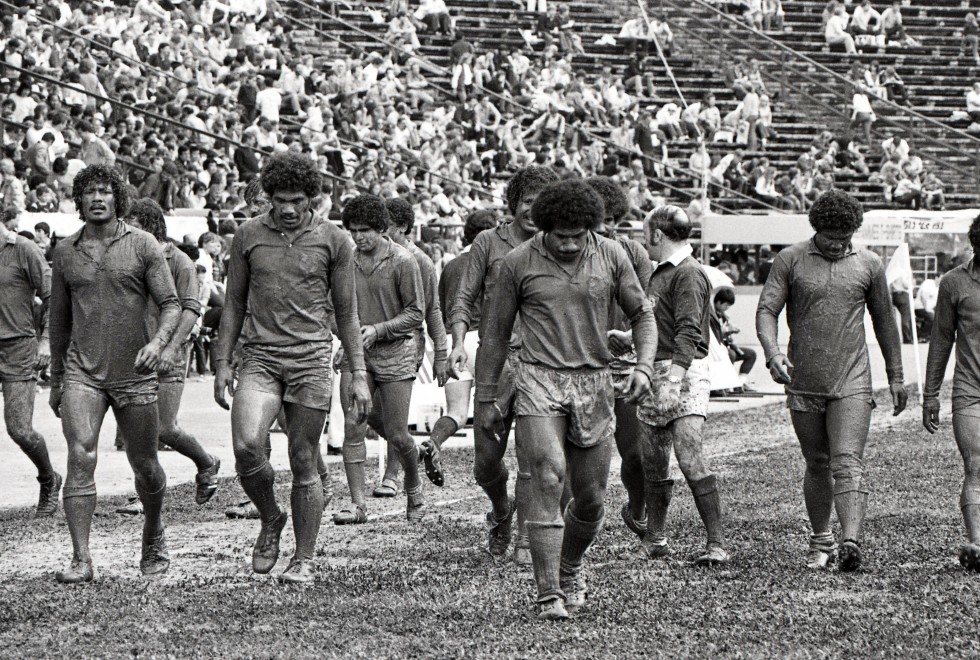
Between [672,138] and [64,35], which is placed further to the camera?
[672,138]

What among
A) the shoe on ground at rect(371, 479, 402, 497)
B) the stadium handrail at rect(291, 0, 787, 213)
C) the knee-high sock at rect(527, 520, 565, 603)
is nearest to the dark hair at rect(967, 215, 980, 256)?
the knee-high sock at rect(527, 520, 565, 603)

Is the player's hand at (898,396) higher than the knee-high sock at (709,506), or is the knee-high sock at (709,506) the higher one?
the player's hand at (898,396)

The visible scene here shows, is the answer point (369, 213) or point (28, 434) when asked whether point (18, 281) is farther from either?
point (369, 213)

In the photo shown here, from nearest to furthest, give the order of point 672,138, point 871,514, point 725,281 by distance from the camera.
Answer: point 871,514
point 725,281
point 672,138

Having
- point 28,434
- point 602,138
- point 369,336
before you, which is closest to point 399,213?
point 369,336

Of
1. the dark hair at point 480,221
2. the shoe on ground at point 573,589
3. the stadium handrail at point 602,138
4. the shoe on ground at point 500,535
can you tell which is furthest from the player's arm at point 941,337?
the stadium handrail at point 602,138

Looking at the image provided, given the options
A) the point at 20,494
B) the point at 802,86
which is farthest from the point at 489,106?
the point at 20,494

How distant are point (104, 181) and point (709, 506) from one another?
130 inches

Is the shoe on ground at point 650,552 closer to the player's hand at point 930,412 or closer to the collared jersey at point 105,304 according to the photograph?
the player's hand at point 930,412

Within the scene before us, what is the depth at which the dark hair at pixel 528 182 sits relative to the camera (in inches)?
326

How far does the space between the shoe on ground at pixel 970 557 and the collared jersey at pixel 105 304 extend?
3863 millimetres

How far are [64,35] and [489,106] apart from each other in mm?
9220

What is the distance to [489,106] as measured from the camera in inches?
1244

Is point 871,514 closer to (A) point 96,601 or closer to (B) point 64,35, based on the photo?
(A) point 96,601
